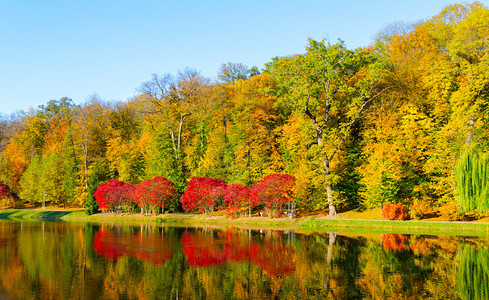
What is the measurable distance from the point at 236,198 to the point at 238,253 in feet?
71.8

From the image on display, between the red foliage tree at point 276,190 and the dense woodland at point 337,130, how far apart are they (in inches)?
38.7

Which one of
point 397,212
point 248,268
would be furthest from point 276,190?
point 248,268

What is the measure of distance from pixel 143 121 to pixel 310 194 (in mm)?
38970

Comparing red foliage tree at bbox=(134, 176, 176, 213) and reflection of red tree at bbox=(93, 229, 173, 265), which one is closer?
reflection of red tree at bbox=(93, 229, 173, 265)

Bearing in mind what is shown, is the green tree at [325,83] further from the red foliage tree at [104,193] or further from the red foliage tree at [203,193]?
the red foliage tree at [104,193]

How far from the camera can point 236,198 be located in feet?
148

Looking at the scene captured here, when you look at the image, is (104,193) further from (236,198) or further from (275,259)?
(275,259)

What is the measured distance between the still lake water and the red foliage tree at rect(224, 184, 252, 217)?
15.0m

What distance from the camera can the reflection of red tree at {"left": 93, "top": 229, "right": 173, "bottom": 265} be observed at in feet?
72.6

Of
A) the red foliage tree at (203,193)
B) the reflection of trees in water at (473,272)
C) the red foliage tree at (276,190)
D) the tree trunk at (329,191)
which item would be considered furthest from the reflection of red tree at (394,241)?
the red foliage tree at (203,193)

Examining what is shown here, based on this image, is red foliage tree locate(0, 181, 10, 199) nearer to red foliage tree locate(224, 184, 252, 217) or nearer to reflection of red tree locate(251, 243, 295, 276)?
red foliage tree locate(224, 184, 252, 217)

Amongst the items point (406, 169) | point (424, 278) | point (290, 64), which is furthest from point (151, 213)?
point (424, 278)

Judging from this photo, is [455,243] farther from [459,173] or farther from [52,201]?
[52,201]

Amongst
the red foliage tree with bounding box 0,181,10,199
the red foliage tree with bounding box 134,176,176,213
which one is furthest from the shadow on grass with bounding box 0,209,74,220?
the red foliage tree with bounding box 134,176,176,213
